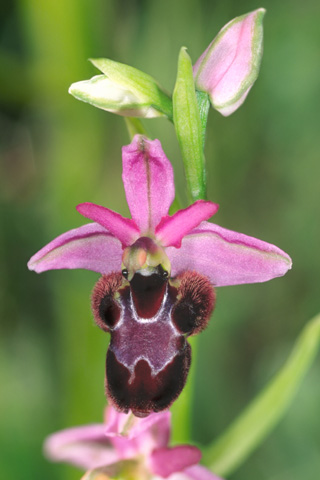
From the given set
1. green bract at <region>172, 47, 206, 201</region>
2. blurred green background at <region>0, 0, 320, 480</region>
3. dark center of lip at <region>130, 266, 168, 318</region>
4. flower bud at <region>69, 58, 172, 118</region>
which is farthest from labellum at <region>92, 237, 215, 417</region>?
blurred green background at <region>0, 0, 320, 480</region>

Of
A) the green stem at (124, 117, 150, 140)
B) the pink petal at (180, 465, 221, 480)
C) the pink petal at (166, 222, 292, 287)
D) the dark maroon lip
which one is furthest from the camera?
the pink petal at (180, 465, 221, 480)

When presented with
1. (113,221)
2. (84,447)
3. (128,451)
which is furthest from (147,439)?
(113,221)

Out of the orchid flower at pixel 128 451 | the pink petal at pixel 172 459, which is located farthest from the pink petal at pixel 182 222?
the pink petal at pixel 172 459

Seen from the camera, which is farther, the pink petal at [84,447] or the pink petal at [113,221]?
the pink petal at [84,447]

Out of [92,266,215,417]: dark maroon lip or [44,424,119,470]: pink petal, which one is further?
[44,424,119,470]: pink petal

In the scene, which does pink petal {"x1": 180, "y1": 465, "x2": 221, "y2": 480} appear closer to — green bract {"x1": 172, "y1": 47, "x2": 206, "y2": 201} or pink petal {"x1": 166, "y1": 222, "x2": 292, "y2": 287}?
pink petal {"x1": 166, "y1": 222, "x2": 292, "y2": 287}

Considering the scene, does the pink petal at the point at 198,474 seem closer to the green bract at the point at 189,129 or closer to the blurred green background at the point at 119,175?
the green bract at the point at 189,129

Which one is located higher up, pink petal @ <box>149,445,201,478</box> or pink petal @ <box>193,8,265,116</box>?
pink petal @ <box>193,8,265,116</box>
